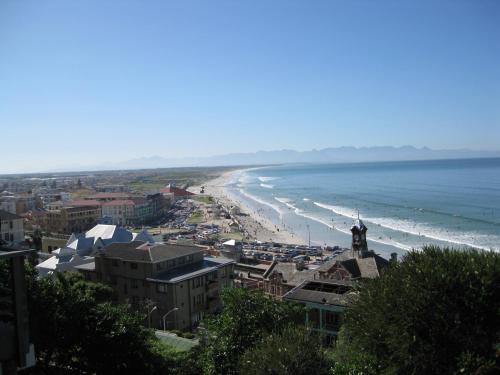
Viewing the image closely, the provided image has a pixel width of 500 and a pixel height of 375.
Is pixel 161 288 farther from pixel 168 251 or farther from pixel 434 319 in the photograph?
pixel 434 319

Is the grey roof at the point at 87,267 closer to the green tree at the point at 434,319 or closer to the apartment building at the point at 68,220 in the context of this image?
the green tree at the point at 434,319

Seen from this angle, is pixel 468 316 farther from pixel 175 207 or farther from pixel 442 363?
pixel 175 207

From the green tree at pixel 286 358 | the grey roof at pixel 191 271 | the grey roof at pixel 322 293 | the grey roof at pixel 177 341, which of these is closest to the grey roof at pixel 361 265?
the grey roof at pixel 322 293

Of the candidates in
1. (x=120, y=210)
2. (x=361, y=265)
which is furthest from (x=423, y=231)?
(x=120, y=210)

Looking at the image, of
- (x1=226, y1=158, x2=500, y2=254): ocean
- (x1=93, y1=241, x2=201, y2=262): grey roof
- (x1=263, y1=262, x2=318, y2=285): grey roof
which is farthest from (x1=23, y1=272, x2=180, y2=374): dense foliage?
(x1=226, y1=158, x2=500, y2=254): ocean

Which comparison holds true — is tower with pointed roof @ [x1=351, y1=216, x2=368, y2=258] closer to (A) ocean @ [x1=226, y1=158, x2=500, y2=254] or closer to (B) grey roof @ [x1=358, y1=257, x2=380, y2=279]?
(B) grey roof @ [x1=358, y1=257, x2=380, y2=279]

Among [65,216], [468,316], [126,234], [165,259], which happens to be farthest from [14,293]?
[65,216]
